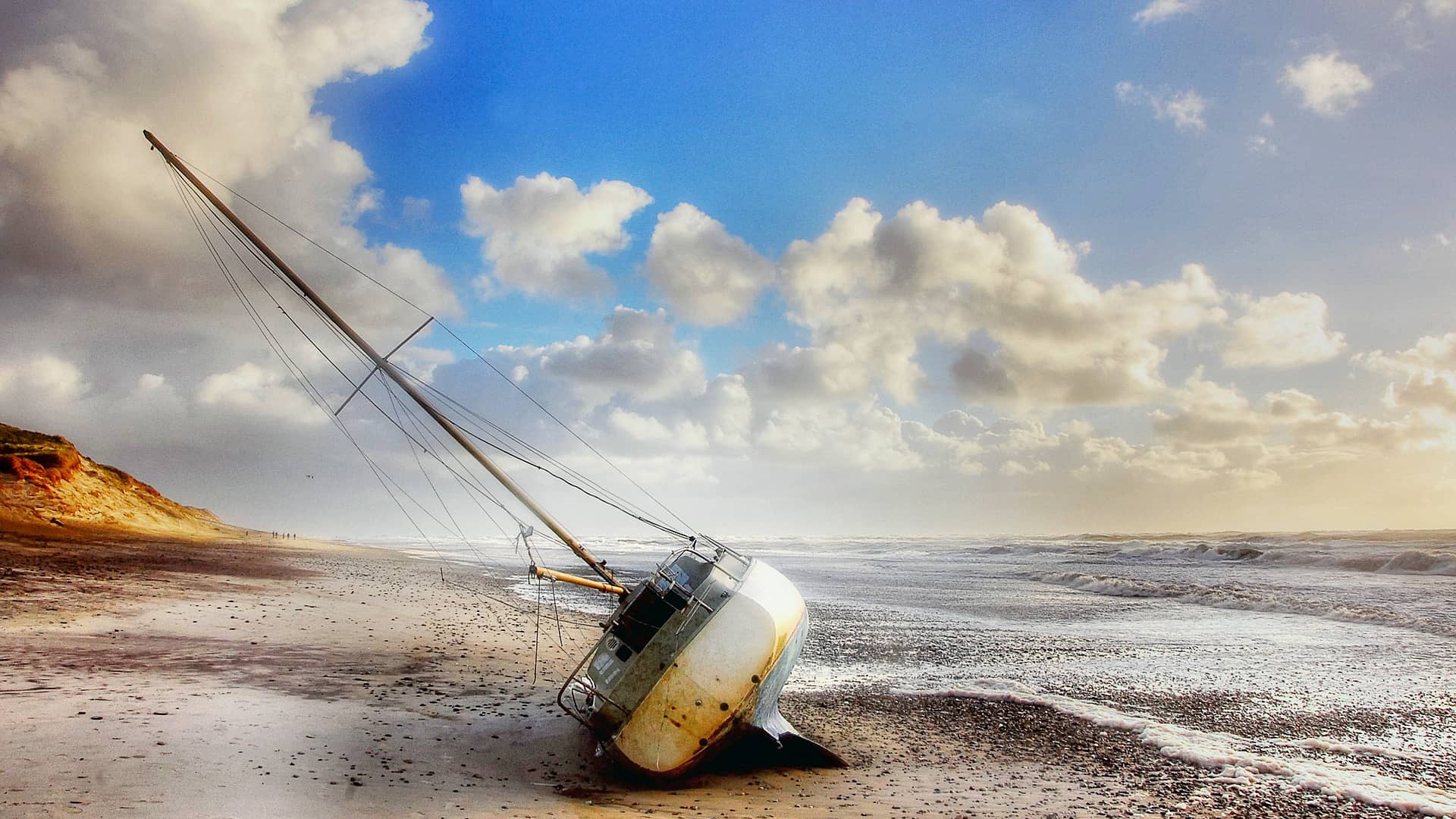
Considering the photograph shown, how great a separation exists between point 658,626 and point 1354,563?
4577 cm

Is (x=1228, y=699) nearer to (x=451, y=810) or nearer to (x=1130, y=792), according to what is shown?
(x=1130, y=792)

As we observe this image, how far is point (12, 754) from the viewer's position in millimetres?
7270

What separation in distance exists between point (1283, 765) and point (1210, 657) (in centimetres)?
812

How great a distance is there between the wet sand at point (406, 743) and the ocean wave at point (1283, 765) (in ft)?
1.16

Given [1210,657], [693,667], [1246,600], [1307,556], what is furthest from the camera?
[1307,556]

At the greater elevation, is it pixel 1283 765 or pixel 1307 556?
pixel 1283 765

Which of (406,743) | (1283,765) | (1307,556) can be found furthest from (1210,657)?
(1307,556)

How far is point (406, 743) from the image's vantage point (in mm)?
9305

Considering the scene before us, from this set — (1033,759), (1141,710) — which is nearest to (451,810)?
(1033,759)

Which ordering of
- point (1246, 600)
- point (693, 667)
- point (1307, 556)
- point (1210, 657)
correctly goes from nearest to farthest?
point (693, 667), point (1210, 657), point (1246, 600), point (1307, 556)

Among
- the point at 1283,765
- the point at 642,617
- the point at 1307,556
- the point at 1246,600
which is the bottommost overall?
the point at 1307,556

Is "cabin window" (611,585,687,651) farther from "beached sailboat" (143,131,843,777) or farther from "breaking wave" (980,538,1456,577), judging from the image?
"breaking wave" (980,538,1456,577)

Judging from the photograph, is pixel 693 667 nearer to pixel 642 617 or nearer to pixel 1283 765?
pixel 642 617

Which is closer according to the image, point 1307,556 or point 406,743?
point 406,743
